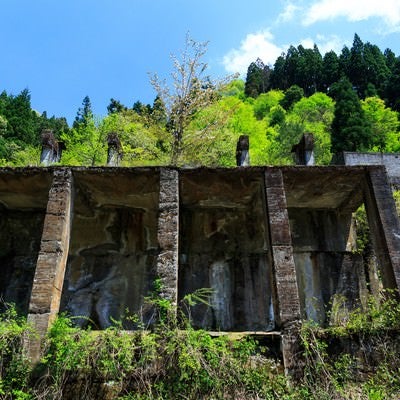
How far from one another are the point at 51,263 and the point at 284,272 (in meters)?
4.05

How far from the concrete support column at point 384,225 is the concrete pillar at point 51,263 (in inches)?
232

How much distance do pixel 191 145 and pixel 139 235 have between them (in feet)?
30.6

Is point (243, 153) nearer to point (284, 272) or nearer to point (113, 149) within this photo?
point (113, 149)

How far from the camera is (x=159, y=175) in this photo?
8.29 m

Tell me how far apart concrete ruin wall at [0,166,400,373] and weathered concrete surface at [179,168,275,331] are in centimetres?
2

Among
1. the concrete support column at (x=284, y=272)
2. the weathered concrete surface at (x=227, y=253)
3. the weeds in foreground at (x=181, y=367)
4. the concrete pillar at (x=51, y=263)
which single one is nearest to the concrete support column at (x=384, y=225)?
the weeds in foreground at (x=181, y=367)

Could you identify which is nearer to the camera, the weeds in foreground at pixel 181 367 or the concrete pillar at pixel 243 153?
the weeds in foreground at pixel 181 367

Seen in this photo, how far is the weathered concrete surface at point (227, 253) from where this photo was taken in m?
9.28

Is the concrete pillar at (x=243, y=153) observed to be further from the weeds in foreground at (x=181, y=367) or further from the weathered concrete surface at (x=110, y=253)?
the weeds in foreground at (x=181, y=367)

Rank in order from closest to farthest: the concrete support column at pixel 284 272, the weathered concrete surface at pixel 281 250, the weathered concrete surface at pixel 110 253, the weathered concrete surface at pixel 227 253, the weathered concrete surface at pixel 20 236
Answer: the concrete support column at pixel 284 272, the weathered concrete surface at pixel 281 250, the weathered concrete surface at pixel 20 236, the weathered concrete surface at pixel 227 253, the weathered concrete surface at pixel 110 253

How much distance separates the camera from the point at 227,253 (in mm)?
10117

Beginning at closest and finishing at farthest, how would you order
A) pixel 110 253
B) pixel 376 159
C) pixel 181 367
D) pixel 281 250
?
pixel 181 367
pixel 281 250
pixel 110 253
pixel 376 159

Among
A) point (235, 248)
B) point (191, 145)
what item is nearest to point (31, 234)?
point (235, 248)

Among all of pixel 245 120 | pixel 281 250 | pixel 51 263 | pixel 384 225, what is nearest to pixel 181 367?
pixel 281 250
